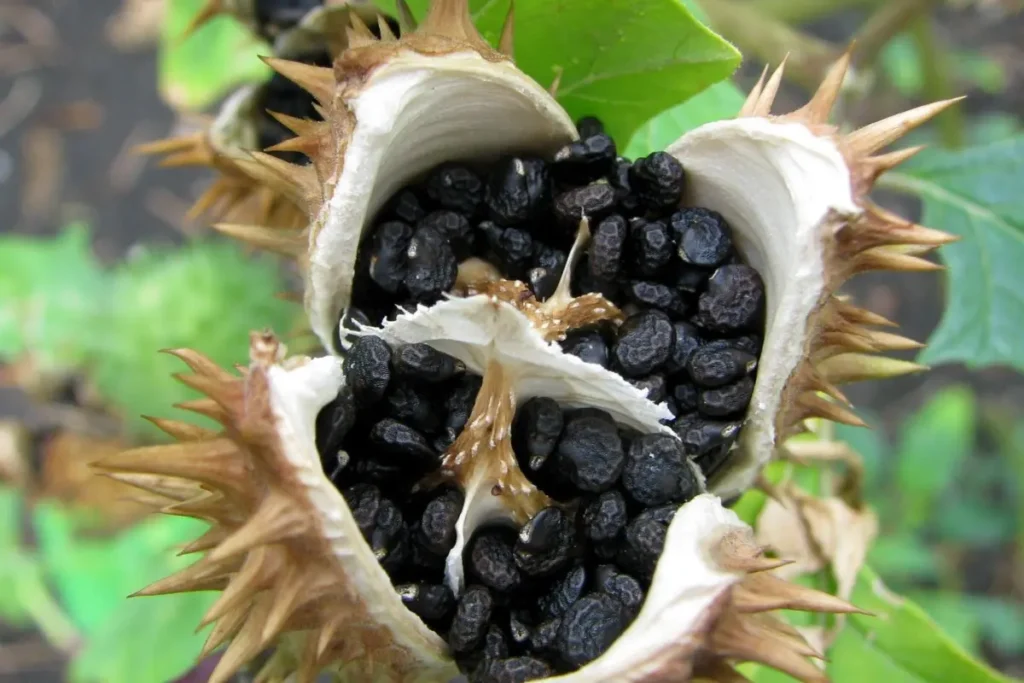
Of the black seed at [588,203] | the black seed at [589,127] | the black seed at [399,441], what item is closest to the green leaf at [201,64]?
the black seed at [589,127]

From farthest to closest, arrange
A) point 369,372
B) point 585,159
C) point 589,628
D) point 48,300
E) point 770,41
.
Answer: point 48,300 < point 770,41 < point 585,159 < point 369,372 < point 589,628

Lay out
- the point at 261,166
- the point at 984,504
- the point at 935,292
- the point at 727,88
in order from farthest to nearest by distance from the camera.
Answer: the point at 935,292 → the point at 984,504 → the point at 727,88 → the point at 261,166

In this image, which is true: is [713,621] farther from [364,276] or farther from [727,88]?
[727,88]

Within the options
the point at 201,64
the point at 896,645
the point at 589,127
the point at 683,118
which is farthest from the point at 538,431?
the point at 201,64

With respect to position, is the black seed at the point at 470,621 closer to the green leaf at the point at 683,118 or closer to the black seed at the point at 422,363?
the black seed at the point at 422,363

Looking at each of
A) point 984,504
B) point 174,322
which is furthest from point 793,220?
point 984,504

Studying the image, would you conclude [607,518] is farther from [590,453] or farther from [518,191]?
[518,191]

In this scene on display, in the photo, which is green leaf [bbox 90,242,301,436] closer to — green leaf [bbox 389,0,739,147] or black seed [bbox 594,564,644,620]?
green leaf [bbox 389,0,739,147]

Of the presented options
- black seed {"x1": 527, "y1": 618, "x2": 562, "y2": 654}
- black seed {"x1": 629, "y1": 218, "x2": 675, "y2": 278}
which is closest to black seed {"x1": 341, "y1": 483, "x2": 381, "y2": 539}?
black seed {"x1": 527, "y1": 618, "x2": 562, "y2": 654}
